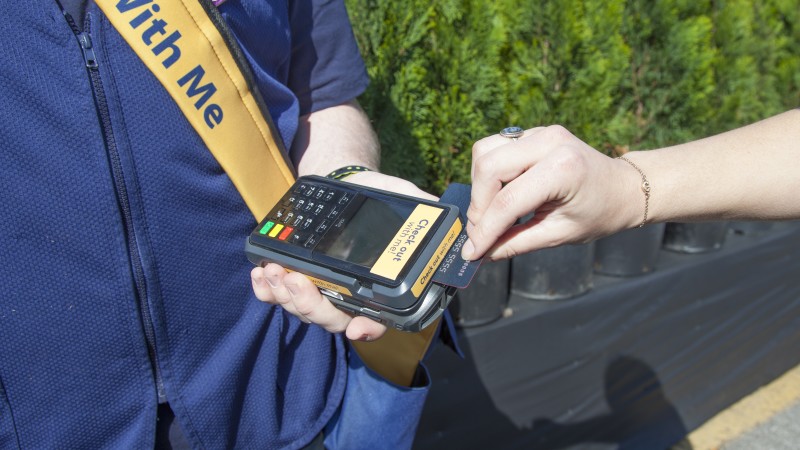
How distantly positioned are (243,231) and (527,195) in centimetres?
52

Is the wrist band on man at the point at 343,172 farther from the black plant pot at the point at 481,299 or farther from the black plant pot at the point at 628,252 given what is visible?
the black plant pot at the point at 628,252

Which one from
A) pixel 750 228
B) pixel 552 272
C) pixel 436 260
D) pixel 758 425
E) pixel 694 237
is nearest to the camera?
pixel 436 260

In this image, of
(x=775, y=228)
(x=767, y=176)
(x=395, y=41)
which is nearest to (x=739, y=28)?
(x=775, y=228)

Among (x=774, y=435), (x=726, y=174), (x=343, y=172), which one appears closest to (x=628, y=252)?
(x=774, y=435)

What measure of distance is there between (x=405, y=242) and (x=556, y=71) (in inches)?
82.9

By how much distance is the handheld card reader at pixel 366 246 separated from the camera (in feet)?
3.22

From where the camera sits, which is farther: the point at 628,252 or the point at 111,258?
the point at 628,252

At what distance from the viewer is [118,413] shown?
101cm

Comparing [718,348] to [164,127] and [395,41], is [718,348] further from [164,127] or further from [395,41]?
[164,127]

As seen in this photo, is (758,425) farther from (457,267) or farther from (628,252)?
(457,267)

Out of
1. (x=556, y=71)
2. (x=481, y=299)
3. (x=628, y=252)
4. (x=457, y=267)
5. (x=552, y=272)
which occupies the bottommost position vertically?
(x=628, y=252)

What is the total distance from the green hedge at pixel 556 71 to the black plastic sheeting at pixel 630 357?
69 centimetres

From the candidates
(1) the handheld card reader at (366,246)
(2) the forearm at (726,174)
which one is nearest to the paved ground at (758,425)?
(2) the forearm at (726,174)

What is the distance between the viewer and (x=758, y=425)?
3.28m
